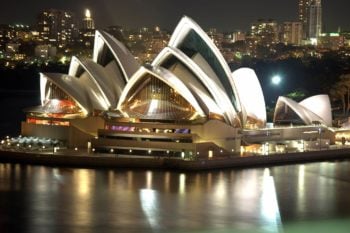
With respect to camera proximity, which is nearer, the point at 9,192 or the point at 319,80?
the point at 9,192

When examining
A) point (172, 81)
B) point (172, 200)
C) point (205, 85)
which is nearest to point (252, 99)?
point (205, 85)

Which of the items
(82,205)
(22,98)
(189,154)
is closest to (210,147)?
(189,154)

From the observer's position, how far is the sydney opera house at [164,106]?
25.4 meters

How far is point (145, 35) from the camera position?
102125mm

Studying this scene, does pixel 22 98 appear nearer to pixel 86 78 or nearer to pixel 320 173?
pixel 86 78

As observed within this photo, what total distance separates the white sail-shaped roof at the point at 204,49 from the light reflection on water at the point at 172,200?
4164mm

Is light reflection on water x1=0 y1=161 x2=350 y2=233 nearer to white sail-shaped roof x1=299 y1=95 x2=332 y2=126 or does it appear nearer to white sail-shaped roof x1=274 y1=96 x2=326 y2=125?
white sail-shaped roof x1=274 y1=96 x2=326 y2=125

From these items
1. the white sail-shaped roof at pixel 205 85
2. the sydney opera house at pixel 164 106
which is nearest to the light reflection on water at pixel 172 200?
the sydney opera house at pixel 164 106

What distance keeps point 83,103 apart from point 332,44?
11186 centimetres

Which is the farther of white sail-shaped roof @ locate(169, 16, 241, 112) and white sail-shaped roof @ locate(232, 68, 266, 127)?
white sail-shaped roof @ locate(232, 68, 266, 127)

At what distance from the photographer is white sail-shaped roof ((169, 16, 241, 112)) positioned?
2697cm

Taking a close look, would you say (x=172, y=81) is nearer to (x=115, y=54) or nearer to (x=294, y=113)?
(x=115, y=54)

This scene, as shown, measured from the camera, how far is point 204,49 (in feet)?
89.4

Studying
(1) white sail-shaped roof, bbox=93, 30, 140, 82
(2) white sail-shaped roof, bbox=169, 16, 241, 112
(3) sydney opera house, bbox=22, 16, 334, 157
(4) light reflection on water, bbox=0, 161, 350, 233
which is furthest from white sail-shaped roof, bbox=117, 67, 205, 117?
(4) light reflection on water, bbox=0, 161, 350, 233
